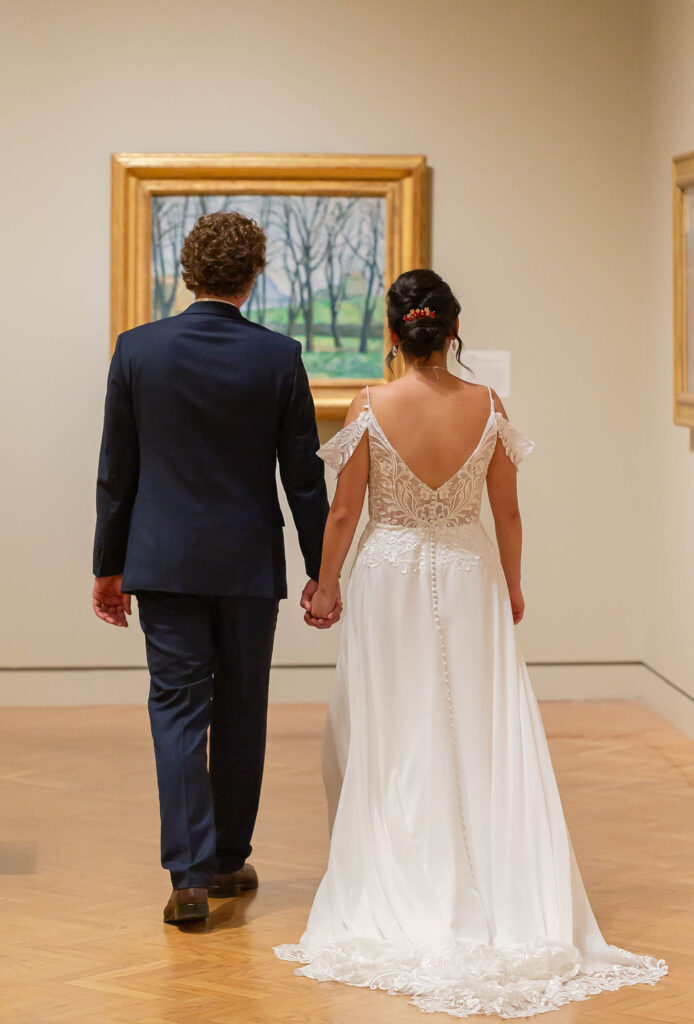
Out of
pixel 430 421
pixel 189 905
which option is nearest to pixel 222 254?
pixel 430 421

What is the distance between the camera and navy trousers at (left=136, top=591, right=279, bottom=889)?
396 centimetres

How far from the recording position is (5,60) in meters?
6.95

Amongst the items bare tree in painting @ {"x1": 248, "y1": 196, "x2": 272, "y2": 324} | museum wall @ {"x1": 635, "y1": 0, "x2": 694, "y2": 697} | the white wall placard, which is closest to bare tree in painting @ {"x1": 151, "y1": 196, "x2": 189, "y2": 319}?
bare tree in painting @ {"x1": 248, "y1": 196, "x2": 272, "y2": 324}

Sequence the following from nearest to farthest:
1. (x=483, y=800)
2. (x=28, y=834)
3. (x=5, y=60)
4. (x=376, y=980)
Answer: (x=376, y=980) → (x=483, y=800) → (x=28, y=834) → (x=5, y=60)

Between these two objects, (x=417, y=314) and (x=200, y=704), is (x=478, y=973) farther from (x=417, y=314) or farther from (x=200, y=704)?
(x=417, y=314)

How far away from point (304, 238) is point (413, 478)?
11.3 ft

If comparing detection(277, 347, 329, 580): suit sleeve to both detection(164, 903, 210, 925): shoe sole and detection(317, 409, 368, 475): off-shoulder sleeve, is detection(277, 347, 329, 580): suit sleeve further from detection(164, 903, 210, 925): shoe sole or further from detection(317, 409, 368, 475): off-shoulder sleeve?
detection(164, 903, 210, 925): shoe sole

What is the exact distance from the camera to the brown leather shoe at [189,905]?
3.94 meters

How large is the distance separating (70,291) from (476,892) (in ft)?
14.2

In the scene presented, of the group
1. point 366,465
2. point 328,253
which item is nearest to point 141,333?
point 366,465

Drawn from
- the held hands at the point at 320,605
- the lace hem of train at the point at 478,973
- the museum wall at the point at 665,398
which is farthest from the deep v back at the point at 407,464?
the museum wall at the point at 665,398

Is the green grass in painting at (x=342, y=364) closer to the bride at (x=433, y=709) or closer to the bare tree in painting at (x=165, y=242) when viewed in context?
the bare tree in painting at (x=165, y=242)

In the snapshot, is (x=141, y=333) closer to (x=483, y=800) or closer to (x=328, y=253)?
(x=483, y=800)

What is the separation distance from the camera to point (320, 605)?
13.2 feet
